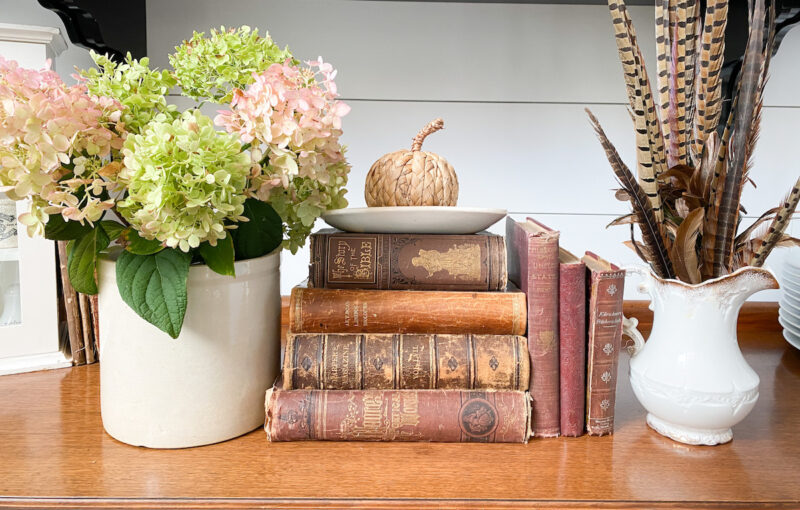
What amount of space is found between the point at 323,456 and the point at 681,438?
1.18 feet

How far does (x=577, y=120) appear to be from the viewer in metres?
1.30

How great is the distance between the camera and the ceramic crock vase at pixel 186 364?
1.81 ft

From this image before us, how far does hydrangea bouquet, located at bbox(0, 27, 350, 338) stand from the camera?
46 centimetres

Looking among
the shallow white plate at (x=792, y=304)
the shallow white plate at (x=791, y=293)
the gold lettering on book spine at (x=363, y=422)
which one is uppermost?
the shallow white plate at (x=791, y=293)

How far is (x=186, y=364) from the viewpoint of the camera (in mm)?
555

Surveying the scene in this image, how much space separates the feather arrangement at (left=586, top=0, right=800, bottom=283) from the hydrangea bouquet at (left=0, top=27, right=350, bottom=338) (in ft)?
0.91

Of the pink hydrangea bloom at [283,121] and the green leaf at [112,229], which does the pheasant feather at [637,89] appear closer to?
the pink hydrangea bloom at [283,121]

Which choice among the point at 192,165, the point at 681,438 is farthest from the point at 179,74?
the point at 681,438

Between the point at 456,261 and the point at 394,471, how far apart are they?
23cm

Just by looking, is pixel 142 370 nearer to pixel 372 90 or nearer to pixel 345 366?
pixel 345 366

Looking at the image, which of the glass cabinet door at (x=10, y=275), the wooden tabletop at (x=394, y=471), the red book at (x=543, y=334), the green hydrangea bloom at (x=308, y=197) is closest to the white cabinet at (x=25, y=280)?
the glass cabinet door at (x=10, y=275)

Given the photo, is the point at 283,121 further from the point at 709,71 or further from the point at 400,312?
the point at 709,71

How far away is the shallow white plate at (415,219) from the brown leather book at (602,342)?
0.13 meters

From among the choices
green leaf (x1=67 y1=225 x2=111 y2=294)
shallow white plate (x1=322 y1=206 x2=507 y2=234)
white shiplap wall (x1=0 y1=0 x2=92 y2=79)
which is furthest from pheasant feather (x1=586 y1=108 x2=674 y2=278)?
white shiplap wall (x1=0 y1=0 x2=92 y2=79)
